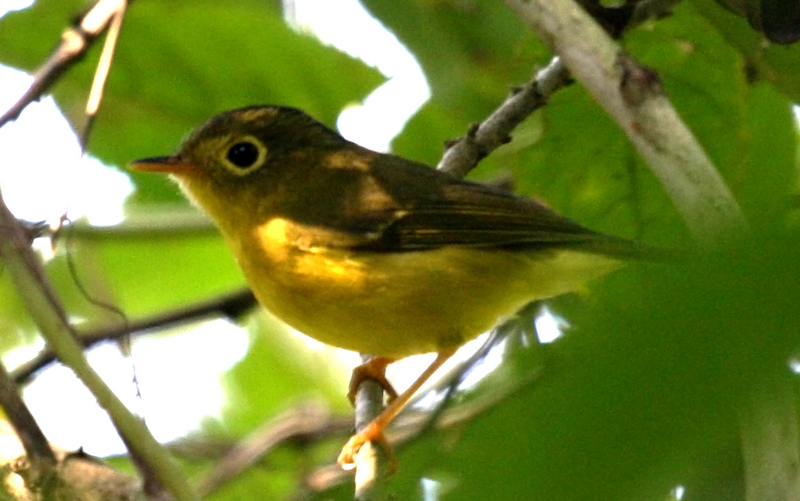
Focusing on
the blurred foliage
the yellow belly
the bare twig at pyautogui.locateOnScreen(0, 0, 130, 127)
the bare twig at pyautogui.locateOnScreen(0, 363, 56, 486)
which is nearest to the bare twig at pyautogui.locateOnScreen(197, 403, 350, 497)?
the blurred foliage

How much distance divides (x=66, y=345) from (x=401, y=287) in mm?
1506

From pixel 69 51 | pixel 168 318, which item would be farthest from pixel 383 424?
pixel 69 51

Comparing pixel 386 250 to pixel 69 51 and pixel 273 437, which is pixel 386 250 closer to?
pixel 273 437

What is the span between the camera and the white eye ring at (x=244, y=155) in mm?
3932

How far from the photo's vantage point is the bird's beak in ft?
12.1

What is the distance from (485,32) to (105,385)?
2143mm

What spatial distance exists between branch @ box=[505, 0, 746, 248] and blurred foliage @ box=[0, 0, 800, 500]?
0.66ft

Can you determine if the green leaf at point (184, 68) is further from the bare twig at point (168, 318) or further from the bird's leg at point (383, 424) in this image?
the bird's leg at point (383, 424)

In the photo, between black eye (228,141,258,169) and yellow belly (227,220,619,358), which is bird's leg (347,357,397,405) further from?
black eye (228,141,258,169)

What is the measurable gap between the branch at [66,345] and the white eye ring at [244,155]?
172cm

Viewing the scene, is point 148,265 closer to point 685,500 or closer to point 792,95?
point 792,95

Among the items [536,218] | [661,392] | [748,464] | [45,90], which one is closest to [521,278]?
[536,218]

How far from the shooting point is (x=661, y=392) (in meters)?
0.41

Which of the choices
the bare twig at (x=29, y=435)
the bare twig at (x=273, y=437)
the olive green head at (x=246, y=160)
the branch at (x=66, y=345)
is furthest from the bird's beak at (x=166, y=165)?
the bare twig at (x=29, y=435)
